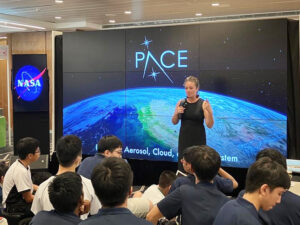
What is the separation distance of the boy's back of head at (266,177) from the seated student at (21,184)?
90.3 inches

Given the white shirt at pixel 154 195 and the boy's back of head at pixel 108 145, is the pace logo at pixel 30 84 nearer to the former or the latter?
the boy's back of head at pixel 108 145

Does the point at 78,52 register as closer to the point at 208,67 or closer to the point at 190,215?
the point at 208,67

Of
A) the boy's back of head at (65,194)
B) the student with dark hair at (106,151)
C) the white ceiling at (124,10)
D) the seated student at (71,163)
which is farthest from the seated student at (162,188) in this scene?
the white ceiling at (124,10)

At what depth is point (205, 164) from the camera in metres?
2.24

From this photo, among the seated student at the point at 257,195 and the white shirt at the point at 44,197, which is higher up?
the seated student at the point at 257,195

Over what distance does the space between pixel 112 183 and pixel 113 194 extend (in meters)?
0.04

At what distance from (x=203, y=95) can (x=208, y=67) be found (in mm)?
417

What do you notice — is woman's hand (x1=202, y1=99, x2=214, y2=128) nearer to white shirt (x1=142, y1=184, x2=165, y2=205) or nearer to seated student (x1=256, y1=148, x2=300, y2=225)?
white shirt (x1=142, y1=184, x2=165, y2=205)

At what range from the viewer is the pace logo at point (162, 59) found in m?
5.97

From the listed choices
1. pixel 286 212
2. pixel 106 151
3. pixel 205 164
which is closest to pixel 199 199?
pixel 205 164

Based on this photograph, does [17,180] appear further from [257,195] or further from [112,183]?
[257,195]

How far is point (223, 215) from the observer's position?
162 cm

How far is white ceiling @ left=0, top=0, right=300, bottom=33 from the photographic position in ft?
27.7

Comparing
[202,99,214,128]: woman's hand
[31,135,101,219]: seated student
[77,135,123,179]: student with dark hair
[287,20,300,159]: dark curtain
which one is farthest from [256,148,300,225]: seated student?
[287,20,300,159]: dark curtain
